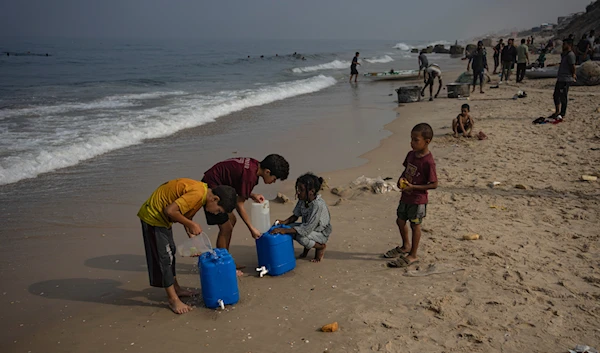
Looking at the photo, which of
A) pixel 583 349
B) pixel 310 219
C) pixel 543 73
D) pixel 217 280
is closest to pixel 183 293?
pixel 217 280

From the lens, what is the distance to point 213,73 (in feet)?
106

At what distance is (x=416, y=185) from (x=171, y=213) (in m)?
2.41

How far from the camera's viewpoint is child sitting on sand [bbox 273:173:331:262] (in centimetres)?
481

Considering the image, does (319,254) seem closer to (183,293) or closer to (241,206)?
(241,206)

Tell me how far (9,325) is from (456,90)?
15.5 metres

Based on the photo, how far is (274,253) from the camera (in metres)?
4.70

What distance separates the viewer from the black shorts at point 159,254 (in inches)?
159

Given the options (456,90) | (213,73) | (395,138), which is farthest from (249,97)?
(213,73)

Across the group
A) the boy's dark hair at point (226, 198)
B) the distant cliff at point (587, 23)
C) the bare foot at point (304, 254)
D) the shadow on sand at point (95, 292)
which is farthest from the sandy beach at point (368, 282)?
the distant cliff at point (587, 23)

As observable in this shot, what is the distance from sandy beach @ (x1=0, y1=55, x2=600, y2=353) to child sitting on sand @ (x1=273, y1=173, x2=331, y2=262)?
0.27m

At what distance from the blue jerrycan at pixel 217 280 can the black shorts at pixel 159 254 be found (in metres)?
0.28

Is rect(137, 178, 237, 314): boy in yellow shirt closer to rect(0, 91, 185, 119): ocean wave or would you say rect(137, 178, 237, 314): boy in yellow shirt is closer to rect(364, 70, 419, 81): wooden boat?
rect(0, 91, 185, 119): ocean wave

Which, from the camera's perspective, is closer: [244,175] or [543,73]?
[244,175]

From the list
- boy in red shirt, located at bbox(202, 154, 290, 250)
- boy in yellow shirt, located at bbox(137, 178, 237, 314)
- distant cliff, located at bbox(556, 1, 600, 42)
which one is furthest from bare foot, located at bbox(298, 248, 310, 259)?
distant cliff, located at bbox(556, 1, 600, 42)
